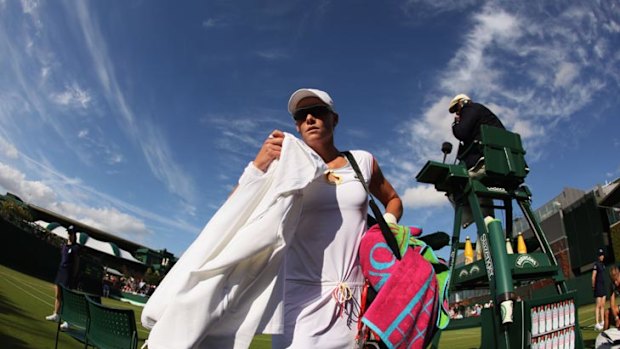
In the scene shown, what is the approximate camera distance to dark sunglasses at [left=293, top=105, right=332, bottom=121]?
1.74 metres

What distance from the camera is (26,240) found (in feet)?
78.6

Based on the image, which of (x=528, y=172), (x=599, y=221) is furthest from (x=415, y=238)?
(x=599, y=221)

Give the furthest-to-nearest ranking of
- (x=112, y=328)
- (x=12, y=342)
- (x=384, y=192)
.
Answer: (x=12, y=342)
(x=112, y=328)
(x=384, y=192)

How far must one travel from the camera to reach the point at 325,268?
5.03ft

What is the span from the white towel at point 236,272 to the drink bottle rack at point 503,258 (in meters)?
2.70

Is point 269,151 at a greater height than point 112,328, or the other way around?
point 269,151

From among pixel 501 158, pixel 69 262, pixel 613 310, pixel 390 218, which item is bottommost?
pixel 69 262

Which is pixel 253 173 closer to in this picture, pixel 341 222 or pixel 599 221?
pixel 341 222

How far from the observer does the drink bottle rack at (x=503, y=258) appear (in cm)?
321

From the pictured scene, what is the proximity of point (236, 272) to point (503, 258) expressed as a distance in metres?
3.22

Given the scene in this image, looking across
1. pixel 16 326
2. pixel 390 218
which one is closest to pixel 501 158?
pixel 390 218

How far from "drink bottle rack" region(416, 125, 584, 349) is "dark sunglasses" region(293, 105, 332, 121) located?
8.34 feet

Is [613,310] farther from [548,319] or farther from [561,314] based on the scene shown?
[548,319]

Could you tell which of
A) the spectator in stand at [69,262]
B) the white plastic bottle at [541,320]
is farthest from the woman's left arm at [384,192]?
the spectator in stand at [69,262]
